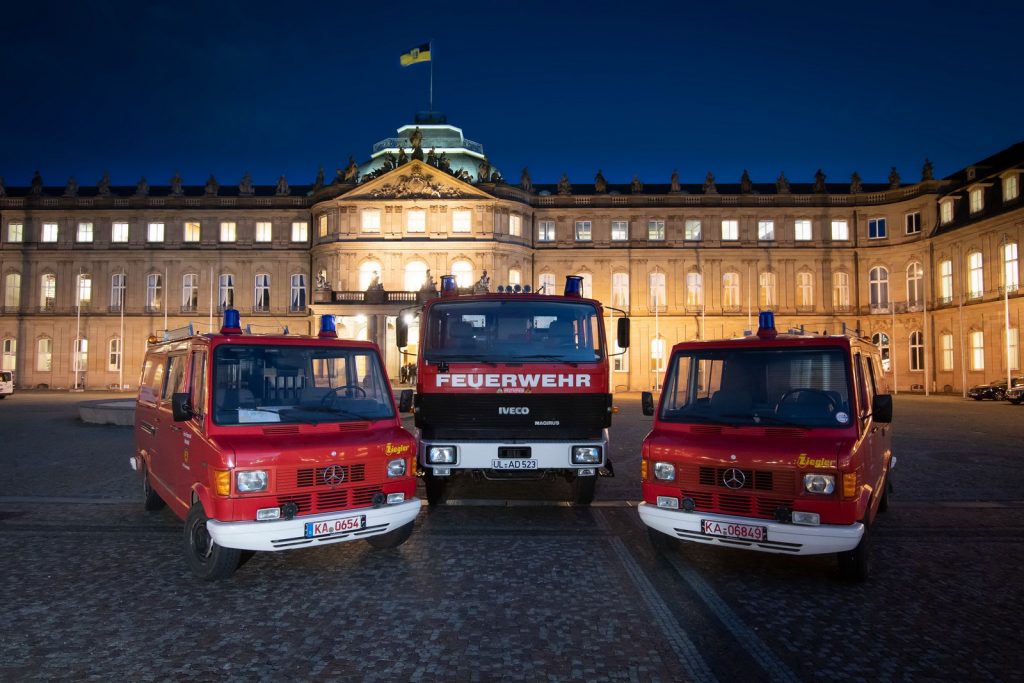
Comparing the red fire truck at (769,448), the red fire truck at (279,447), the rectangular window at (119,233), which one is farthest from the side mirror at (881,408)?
the rectangular window at (119,233)

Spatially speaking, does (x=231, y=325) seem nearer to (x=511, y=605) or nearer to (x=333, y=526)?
(x=333, y=526)

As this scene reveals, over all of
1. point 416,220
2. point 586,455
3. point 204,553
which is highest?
point 416,220

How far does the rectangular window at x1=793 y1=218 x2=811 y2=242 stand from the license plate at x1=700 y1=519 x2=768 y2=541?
173 ft

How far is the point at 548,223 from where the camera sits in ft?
179

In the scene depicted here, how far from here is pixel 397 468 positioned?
7020 mm

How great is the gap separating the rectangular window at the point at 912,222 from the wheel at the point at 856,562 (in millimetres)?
52090

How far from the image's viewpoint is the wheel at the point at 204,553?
6473 mm

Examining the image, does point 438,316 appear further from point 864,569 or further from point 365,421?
point 864,569

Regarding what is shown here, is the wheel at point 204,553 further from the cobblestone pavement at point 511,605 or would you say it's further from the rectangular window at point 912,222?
the rectangular window at point 912,222

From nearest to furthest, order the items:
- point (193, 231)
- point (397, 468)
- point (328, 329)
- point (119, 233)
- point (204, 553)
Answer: point (204, 553), point (397, 468), point (328, 329), point (193, 231), point (119, 233)

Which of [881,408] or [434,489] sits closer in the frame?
[881,408]

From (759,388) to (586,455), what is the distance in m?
2.65

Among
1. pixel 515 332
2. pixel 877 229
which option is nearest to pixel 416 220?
pixel 877 229

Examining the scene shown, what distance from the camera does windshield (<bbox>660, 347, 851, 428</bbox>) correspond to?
6.95 meters
